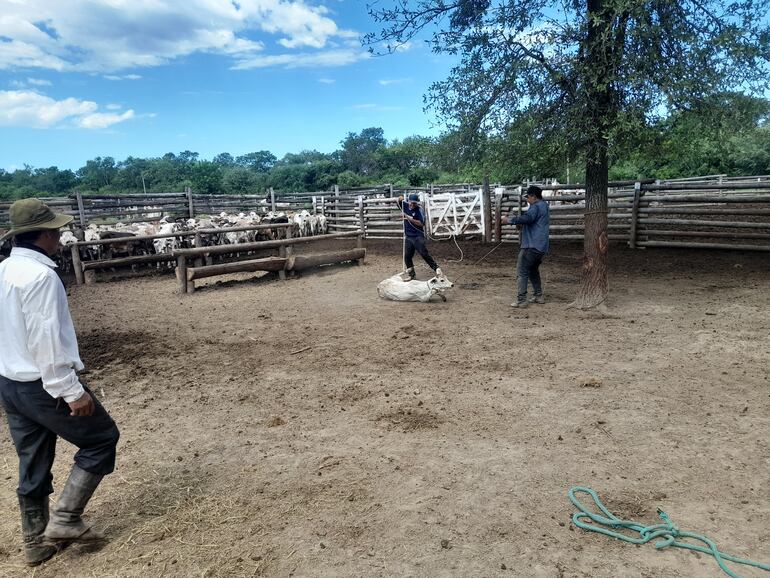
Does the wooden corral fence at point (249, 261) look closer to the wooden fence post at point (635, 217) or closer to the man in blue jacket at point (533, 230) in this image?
the man in blue jacket at point (533, 230)

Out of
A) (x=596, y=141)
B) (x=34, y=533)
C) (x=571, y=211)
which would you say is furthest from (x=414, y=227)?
(x=34, y=533)

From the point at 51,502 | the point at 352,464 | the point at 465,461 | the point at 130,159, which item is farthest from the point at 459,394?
the point at 130,159

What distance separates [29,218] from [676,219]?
1257 cm

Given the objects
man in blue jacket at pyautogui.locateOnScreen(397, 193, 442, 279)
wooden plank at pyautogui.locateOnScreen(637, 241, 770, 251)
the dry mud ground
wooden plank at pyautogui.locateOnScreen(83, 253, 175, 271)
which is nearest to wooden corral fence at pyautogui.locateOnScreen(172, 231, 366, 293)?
wooden plank at pyautogui.locateOnScreen(83, 253, 175, 271)

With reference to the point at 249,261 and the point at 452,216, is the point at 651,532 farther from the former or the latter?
the point at 452,216

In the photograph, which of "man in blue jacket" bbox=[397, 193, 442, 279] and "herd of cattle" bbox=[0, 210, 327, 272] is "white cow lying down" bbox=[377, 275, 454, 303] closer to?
"man in blue jacket" bbox=[397, 193, 442, 279]

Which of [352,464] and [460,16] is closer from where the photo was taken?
[352,464]

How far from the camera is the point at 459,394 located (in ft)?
15.8

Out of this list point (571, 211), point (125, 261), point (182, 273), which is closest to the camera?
point (182, 273)

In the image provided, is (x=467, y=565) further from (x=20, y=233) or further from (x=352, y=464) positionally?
(x=20, y=233)

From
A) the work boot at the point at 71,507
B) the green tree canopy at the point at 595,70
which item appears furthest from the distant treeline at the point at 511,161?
the work boot at the point at 71,507

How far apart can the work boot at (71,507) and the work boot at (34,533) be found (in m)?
0.05

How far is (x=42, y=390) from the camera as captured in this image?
8.68ft

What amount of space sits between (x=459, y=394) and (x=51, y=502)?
3.23 metres
